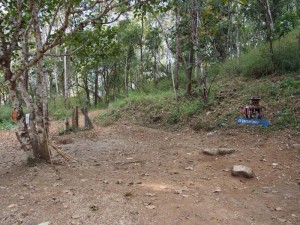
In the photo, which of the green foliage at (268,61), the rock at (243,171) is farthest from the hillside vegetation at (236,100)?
the rock at (243,171)

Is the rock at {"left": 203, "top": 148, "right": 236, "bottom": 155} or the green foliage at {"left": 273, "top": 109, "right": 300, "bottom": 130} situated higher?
the green foliage at {"left": 273, "top": 109, "right": 300, "bottom": 130}

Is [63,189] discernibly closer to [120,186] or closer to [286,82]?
[120,186]

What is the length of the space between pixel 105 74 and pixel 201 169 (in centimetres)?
2081

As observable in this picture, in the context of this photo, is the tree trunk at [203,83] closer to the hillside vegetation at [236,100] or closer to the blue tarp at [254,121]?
the hillside vegetation at [236,100]

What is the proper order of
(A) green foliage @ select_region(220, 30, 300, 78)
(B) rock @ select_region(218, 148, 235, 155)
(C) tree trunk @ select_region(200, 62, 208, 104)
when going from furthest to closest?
(A) green foliage @ select_region(220, 30, 300, 78), (C) tree trunk @ select_region(200, 62, 208, 104), (B) rock @ select_region(218, 148, 235, 155)

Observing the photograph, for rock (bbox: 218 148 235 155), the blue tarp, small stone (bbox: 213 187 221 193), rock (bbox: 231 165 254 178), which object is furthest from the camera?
the blue tarp

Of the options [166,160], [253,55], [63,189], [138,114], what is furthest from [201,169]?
[253,55]

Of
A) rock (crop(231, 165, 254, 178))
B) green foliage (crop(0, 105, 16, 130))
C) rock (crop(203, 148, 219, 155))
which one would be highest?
green foliage (crop(0, 105, 16, 130))

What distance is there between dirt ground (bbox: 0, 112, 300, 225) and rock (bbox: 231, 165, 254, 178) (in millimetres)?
89

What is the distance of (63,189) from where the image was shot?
410 centimetres

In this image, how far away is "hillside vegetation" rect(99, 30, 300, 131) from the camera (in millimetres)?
7797

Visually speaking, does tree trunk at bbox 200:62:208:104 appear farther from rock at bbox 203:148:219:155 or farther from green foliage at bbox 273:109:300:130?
rock at bbox 203:148:219:155

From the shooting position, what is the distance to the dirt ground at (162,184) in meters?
3.28

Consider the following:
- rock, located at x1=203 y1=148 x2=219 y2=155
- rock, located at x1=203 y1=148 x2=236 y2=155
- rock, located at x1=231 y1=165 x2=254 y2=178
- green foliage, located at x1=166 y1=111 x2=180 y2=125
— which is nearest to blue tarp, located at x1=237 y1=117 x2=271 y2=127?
rock, located at x1=203 y1=148 x2=236 y2=155
